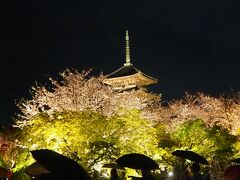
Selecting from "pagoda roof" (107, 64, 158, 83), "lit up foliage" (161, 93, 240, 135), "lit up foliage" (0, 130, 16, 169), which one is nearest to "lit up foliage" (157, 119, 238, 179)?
"lit up foliage" (161, 93, 240, 135)

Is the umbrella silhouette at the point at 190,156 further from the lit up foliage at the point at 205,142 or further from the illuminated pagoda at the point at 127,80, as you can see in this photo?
the illuminated pagoda at the point at 127,80

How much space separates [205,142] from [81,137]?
381 inches

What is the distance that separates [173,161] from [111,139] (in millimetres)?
6720

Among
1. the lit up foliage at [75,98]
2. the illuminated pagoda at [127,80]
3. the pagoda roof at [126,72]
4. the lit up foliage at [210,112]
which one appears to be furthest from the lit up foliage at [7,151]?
the pagoda roof at [126,72]

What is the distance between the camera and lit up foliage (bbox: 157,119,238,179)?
23297mm

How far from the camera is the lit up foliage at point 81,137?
16.2m

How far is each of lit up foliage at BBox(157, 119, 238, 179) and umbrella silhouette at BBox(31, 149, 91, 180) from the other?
18.2 m

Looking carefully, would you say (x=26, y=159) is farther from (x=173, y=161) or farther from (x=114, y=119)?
(x=173, y=161)

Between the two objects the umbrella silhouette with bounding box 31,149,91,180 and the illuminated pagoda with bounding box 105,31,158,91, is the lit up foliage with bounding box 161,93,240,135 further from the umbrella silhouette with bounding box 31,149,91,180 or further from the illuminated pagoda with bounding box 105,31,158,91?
the umbrella silhouette with bounding box 31,149,91,180

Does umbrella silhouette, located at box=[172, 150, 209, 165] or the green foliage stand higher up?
umbrella silhouette, located at box=[172, 150, 209, 165]

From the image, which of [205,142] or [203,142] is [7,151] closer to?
[203,142]

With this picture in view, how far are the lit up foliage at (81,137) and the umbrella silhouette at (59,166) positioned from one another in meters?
10.9

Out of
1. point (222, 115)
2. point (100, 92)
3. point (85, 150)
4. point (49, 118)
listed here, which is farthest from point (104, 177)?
point (222, 115)

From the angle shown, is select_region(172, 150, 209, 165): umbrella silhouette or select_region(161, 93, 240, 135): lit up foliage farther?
select_region(161, 93, 240, 135): lit up foliage
